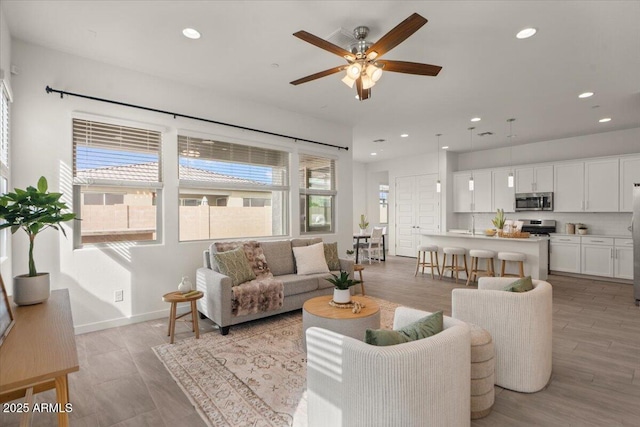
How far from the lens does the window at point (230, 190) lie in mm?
4242

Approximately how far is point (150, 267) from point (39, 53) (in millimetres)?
2528

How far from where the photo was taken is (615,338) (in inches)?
128

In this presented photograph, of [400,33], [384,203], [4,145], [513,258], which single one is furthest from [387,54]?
[384,203]

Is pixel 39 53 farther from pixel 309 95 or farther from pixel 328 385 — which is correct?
pixel 328 385

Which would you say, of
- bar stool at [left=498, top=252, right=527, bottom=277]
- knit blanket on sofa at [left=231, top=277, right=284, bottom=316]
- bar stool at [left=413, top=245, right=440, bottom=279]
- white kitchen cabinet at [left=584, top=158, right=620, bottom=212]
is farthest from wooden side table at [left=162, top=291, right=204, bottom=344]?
white kitchen cabinet at [left=584, top=158, right=620, bottom=212]

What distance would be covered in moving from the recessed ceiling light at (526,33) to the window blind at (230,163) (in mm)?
3434

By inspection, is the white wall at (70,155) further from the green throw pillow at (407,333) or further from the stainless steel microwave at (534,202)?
the stainless steel microwave at (534,202)

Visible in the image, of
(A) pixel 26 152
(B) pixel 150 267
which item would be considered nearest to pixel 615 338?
(B) pixel 150 267

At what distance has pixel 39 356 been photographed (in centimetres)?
120

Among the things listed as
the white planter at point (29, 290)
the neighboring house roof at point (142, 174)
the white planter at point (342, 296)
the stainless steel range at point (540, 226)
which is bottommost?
the white planter at point (342, 296)

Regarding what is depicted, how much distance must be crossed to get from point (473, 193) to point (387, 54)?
594 cm

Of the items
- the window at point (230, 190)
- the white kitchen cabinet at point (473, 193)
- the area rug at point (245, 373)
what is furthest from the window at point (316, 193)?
the white kitchen cabinet at point (473, 193)

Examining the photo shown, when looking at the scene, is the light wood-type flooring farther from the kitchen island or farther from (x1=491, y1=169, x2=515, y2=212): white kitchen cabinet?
(x1=491, y1=169, x2=515, y2=212): white kitchen cabinet

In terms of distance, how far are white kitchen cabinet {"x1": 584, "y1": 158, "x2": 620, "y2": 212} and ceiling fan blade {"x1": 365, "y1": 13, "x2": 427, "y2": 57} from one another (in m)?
6.39
